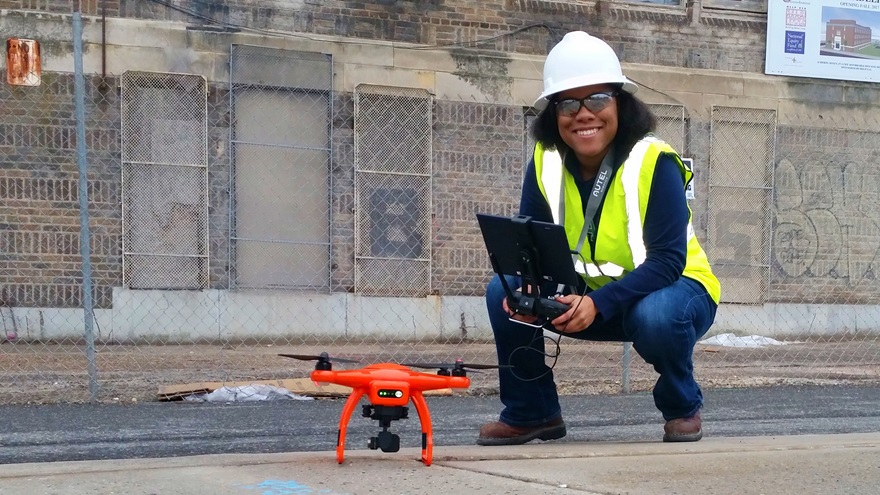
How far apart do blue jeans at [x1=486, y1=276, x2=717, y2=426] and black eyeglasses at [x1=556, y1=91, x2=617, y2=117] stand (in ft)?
2.12

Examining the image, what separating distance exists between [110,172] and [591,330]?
8.99 metres

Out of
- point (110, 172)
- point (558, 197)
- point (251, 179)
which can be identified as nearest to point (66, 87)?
point (110, 172)

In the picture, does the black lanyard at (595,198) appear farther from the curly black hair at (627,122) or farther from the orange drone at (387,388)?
the orange drone at (387,388)

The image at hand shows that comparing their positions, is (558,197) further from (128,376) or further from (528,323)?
(128,376)

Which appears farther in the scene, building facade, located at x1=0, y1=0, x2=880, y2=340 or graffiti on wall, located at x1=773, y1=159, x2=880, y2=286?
graffiti on wall, located at x1=773, y1=159, x2=880, y2=286

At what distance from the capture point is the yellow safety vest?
3.94m

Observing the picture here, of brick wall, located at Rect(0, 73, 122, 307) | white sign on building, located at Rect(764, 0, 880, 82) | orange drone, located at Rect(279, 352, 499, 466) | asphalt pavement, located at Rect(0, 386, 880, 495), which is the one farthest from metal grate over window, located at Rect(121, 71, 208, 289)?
orange drone, located at Rect(279, 352, 499, 466)

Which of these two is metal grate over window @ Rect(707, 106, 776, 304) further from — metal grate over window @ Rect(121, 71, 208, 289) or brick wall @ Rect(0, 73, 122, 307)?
brick wall @ Rect(0, 73, 122, 307)

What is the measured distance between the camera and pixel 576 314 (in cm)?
374

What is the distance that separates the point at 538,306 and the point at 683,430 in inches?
32.2

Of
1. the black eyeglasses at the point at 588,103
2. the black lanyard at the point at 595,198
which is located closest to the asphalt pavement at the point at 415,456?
the black lanyard at the point at 595,198

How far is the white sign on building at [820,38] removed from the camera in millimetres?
14625

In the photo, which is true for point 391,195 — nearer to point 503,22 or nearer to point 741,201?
point 503,22

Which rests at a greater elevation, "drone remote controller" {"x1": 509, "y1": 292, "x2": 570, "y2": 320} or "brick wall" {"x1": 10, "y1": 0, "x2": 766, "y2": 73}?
"brick wall" {"x1": 10, "y1": 0, "x2": 766, "y2": 73}
